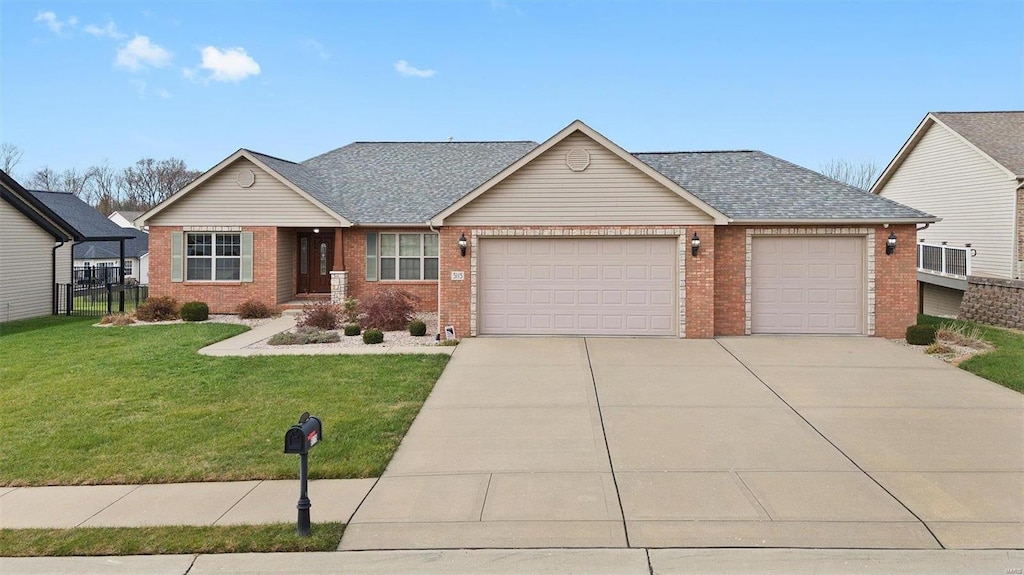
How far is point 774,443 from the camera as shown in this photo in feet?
25.3

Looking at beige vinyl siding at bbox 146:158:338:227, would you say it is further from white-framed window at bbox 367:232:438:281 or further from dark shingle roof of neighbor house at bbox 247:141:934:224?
white-framed window at bbox 367:232:438:281

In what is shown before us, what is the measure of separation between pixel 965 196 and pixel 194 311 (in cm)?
2650

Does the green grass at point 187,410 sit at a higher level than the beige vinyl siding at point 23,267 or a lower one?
lower

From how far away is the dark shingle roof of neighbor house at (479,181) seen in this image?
15.9 m

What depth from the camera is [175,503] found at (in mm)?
5973

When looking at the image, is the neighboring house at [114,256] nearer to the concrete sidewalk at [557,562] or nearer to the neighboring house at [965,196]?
the concrete sidewalk at [557,562]

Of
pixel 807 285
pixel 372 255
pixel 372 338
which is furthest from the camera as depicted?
pixel 372 255

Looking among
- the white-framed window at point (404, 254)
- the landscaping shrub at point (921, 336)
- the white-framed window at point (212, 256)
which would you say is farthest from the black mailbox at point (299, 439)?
the white-framed window at point (212, 256)

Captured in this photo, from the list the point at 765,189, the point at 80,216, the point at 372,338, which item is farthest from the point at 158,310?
the point at 765,189

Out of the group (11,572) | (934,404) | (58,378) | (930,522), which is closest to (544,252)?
(934,404)

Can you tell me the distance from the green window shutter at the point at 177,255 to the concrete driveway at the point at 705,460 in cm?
1290

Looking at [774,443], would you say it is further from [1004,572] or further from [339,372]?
[339,372]

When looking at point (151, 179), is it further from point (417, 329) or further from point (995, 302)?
point (995, 302)

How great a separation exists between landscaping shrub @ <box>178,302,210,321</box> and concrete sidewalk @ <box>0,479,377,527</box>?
1354cm
